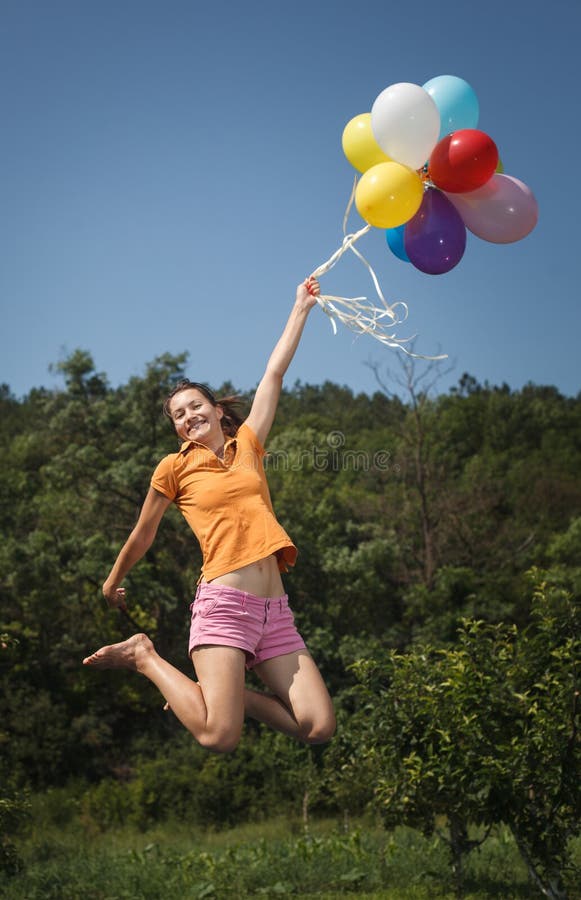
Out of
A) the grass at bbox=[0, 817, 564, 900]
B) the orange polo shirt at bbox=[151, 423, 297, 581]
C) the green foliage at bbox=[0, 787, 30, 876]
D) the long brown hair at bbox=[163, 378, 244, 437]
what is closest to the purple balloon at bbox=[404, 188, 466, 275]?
the long brown hair at bbox=[163, 378, 244, 437]

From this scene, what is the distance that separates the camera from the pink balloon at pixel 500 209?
3.70m

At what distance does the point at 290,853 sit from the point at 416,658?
230cm

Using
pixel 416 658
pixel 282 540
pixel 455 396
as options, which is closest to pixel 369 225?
pixel 282 540

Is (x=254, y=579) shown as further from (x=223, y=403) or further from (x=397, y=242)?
(x=397, y=242)

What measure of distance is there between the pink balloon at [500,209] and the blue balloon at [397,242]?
26cm

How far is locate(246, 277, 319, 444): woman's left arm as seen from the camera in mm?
3381

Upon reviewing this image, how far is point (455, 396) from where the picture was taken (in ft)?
97.7

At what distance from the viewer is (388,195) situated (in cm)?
349

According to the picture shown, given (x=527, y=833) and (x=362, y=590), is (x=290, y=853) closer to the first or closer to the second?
(x=527, y=833)

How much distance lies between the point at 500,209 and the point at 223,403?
1.33m

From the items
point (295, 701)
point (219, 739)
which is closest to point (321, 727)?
point (295, 701)

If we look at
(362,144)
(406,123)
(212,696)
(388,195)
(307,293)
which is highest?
(362,144)

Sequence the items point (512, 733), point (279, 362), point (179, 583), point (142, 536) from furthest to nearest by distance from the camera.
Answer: point (179, 583)
point (512, 733)
point (279, 362)
point (142, 536)

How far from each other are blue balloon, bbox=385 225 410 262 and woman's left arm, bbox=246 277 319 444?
0.60 metres
